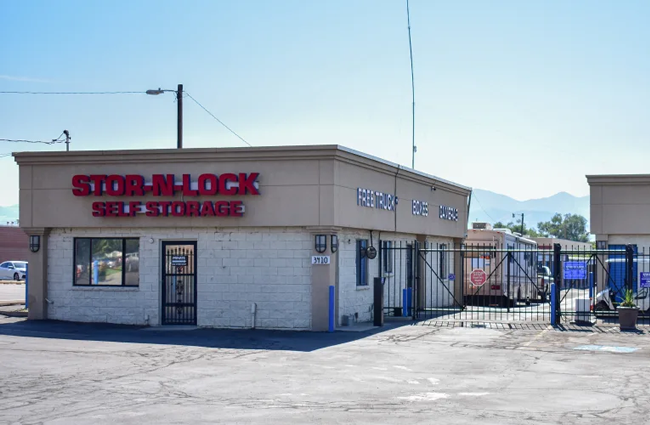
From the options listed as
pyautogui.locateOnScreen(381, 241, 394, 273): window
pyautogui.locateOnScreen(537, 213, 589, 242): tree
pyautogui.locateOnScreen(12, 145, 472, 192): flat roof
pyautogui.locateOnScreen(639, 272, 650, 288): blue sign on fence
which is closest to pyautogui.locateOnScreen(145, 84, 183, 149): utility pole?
pyautogui.locateOnScreen(12, 145, 472, 192): flat roof

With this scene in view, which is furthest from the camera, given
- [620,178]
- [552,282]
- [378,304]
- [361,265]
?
[620,178]

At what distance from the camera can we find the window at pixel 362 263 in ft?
87.0

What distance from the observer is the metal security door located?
2498cm

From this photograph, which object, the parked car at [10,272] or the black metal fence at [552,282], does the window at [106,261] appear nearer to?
the black metal fence at [552,282]

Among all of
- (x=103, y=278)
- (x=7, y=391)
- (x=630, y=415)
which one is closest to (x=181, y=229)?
(x=103, y=278)

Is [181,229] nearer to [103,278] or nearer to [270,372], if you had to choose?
[103,278]

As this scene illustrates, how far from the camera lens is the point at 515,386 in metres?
14.4

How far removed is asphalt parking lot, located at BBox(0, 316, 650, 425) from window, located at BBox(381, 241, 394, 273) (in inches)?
217

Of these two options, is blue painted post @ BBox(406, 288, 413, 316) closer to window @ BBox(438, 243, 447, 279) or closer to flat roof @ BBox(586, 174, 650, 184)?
window @ BBox(438, 243, 447, 279)

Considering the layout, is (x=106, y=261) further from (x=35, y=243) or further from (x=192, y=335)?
(x=192, y=335)

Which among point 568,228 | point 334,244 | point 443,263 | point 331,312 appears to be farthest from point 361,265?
point 568,228

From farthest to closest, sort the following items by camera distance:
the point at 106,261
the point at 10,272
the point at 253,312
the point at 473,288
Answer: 1. the point at 10,272
2. the point at 473,288
3. the point at 106,261
4. the point at 253,312

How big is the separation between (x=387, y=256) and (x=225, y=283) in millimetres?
7049

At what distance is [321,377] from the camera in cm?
1535
